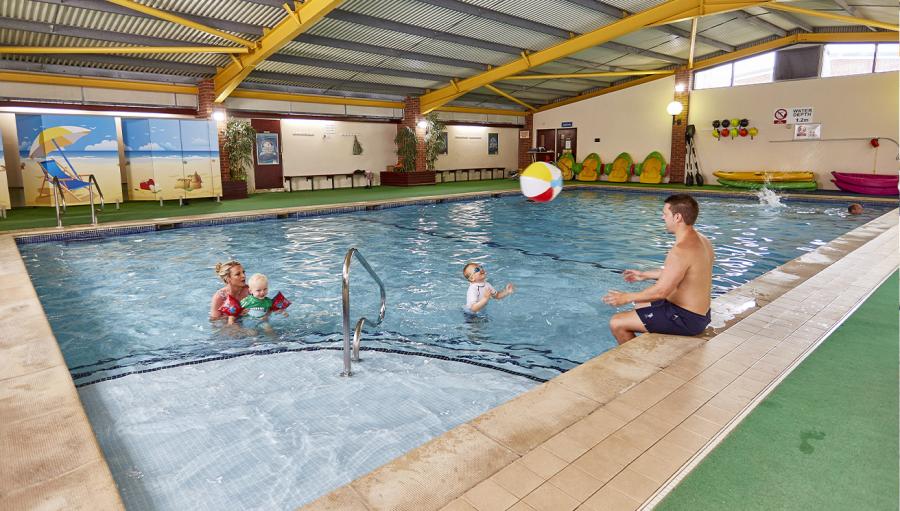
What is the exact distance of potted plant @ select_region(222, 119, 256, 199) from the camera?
1444cm

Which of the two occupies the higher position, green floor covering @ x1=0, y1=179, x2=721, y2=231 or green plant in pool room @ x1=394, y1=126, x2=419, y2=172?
green plant in pool room @ x1=394, y1=126, x2=419, y2=172

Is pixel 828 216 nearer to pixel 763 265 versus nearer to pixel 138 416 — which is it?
pixel 763 265

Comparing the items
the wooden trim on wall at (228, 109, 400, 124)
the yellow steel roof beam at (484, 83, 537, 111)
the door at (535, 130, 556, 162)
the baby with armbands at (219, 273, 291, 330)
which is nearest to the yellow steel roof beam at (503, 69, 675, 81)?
the yellow steel roof beam at (484, 83, 537, 111)

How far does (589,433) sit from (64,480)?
6.69ft

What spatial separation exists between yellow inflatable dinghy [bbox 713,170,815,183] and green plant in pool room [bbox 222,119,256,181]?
1426cm

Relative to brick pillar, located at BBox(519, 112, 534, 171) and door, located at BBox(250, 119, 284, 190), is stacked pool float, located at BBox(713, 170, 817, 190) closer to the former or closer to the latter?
brick pillar, located at BBox(519, 112, 534, 171)

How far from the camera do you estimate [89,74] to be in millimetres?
12477

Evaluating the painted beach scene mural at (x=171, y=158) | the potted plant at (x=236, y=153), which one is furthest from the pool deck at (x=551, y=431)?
the potted plant at (x=236, y=153)

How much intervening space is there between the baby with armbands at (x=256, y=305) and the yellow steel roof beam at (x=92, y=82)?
10750 mm

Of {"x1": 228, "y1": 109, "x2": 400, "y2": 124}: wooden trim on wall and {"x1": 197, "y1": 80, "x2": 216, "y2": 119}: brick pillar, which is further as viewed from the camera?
{"x1": 228, "y1": 109, "x2": 400, "y2": 124}: wooden trim on wall

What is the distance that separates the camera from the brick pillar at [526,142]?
23.8 metres

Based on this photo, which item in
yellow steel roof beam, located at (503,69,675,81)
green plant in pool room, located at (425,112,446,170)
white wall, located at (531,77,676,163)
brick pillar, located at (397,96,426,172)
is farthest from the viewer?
green plant in pool room, located at (425,112,446,170)

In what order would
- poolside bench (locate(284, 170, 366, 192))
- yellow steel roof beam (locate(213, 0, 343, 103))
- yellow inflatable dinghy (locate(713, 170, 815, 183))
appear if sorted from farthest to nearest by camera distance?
poolside bench (locate(284, 170, 366, 192)) < yellow inflatable dinghy (locate(713, 170, 815, 183)) < yellow steel roof beam (locate(213, 0, 343, 103))

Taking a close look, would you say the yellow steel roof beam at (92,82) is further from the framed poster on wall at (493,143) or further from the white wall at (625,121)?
the white wall at (625,121)
